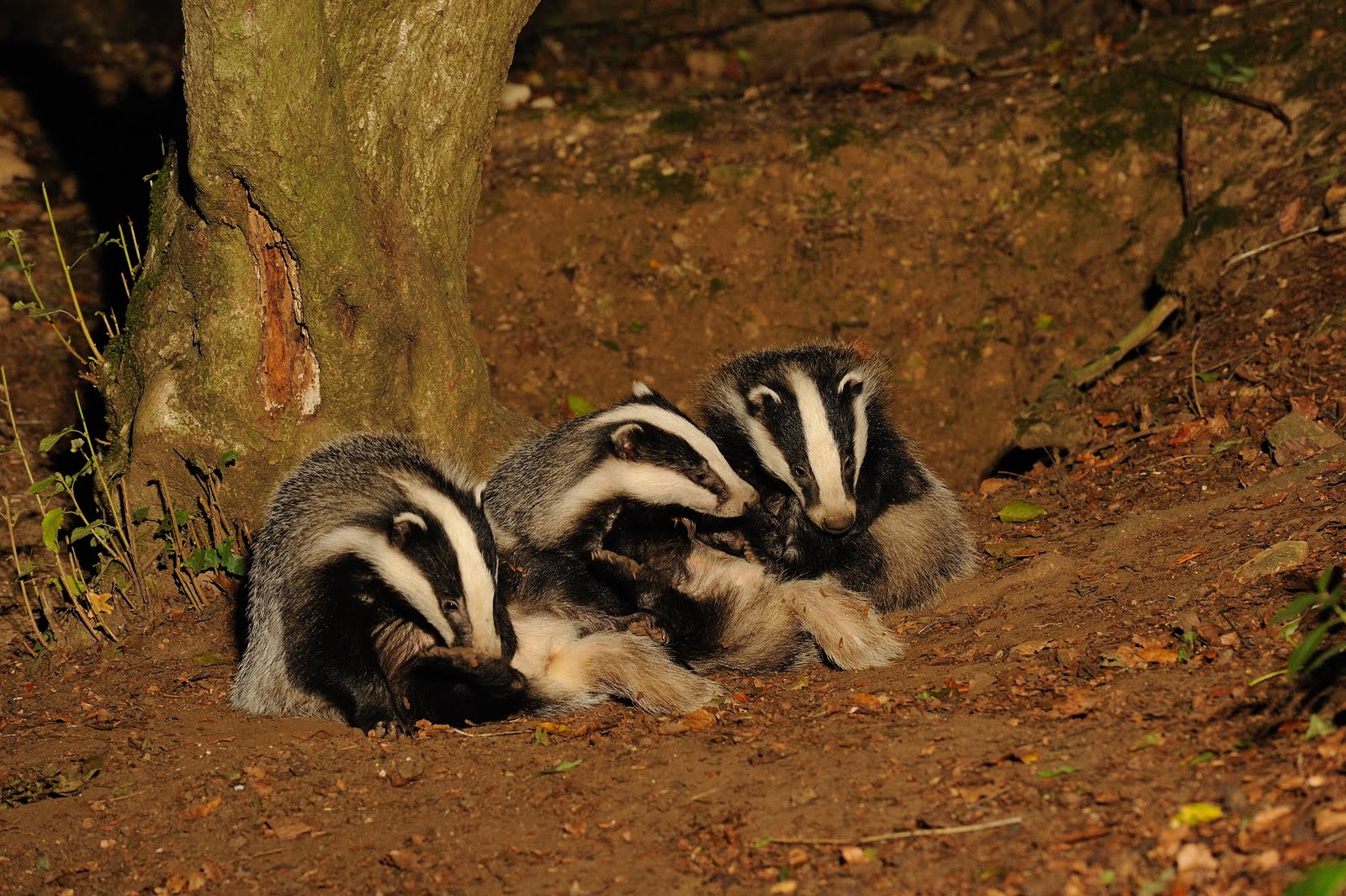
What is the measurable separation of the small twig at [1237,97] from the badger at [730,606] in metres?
3.82

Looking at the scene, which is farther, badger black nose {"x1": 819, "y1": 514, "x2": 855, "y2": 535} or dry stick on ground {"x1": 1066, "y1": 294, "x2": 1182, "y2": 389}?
dry stick on ground {"x1": 1066, "y1": 294, "x2": 1182, "y2": 389}

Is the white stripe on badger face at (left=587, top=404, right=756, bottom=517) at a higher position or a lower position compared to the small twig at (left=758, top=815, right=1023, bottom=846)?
higher

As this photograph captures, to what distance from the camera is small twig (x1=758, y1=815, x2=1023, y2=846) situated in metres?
2.59

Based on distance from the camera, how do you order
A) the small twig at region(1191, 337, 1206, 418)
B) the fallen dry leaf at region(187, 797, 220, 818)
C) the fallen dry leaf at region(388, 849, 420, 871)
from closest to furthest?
the fallen dry leaf at region(388, 849, 420, 871) → the fallen dry leaf at region(187, 797, 220, 818) → the small twig at region(1191, 337, 1206, 418)

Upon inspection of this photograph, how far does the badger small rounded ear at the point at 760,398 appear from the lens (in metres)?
4.45

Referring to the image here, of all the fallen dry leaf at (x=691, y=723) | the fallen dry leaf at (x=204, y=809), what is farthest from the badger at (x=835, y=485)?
the fallen dry leaf at (x=204, y=809)

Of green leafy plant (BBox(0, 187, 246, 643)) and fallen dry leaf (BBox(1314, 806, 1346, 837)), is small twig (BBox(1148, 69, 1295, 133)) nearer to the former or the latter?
fallen dry leaf (BBox(1314, 806, 1346, 837))

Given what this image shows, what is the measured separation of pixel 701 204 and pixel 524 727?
3.86m

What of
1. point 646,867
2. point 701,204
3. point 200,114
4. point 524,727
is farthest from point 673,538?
point 701,204

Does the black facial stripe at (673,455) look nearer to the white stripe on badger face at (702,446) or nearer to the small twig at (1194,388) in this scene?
the white stripe on badger face at (702,446)

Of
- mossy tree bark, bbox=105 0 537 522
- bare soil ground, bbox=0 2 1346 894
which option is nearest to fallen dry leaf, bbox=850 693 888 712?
bare soil ground, bbox=0 2 1346 894

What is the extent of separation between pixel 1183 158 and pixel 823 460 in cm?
348

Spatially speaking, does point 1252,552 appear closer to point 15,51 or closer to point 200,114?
point 200,114

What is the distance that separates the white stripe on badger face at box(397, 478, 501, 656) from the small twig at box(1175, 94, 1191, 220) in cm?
444
